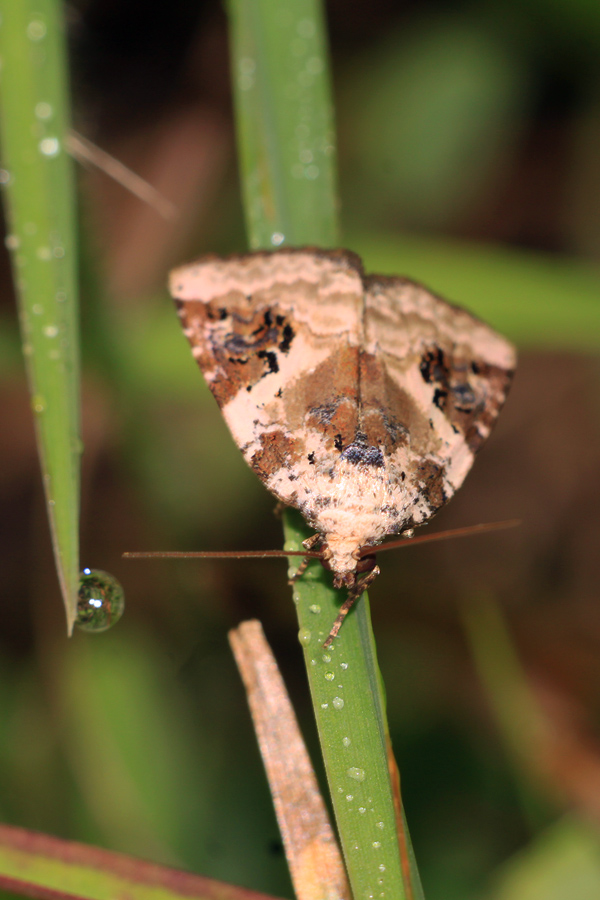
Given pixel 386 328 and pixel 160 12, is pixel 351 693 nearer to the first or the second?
pixel 386 328

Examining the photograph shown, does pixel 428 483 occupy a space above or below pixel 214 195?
below

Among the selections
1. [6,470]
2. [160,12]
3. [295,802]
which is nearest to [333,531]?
[295,802]

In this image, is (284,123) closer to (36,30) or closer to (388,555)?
(36,30)

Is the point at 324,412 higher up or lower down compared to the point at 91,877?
higher up

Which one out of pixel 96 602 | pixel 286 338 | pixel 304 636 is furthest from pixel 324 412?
pixel 96 602

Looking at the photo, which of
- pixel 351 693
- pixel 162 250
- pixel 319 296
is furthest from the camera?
pixel 162 250

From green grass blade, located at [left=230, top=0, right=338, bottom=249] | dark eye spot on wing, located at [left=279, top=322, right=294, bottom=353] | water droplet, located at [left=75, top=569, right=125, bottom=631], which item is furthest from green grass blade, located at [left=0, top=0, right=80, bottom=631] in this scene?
dark eye spot on wing, located at [left=279, top=322, right=294, bottom=353]
